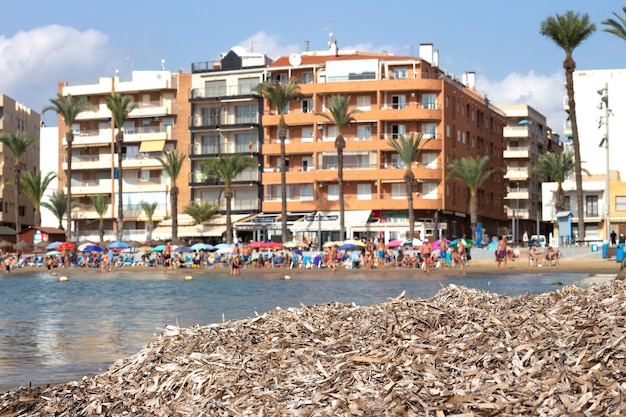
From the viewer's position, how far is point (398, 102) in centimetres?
8181

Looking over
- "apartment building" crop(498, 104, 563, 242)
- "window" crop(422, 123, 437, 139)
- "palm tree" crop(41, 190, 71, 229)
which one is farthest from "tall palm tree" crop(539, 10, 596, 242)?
"palm tree" crop(41, 190, 71, 229)

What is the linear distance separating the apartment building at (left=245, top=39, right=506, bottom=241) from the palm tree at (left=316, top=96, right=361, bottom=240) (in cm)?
229

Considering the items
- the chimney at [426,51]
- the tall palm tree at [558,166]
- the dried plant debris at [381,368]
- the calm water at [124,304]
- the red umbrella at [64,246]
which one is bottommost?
the calm water at [124,304]

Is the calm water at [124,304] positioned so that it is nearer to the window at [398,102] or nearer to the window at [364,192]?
the window at [364,192]

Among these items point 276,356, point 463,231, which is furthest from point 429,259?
point 276,356

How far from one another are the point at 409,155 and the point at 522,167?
34518 millimetres

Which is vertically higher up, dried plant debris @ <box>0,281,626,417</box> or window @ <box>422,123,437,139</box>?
window @ <box>422,123,437,139</box>

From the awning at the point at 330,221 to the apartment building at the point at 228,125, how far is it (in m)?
8.83

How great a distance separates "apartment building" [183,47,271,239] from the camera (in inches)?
3479

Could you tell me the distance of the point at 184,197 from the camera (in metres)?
92.5

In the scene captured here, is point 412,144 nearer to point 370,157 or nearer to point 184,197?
point 370,157

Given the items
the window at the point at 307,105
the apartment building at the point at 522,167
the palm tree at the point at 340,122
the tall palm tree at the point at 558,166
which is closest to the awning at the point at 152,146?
the window at the point at 307,105

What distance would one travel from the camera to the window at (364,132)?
82.5 m

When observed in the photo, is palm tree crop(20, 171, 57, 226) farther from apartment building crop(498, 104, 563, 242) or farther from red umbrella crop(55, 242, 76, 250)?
apartment building crop(498, 104, 563, 242)
